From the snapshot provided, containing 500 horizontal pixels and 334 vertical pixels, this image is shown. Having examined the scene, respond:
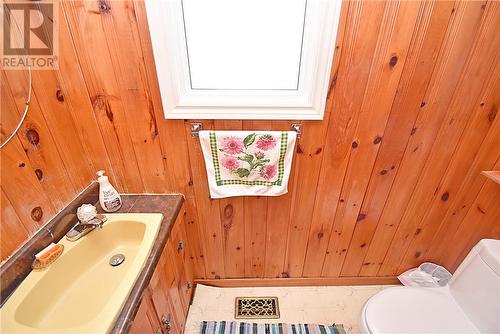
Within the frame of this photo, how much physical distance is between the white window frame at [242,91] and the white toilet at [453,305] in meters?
0.91

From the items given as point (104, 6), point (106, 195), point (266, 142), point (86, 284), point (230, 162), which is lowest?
point (86, 284)

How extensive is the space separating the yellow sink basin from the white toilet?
3.27ft

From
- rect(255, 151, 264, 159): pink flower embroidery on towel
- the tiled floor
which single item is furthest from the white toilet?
rect(255, 151, 264, 159): pink flower embroidery on towel

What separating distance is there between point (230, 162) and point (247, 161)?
0.26 feet

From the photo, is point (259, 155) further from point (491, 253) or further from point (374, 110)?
point (491, 253)

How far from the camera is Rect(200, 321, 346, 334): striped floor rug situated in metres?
1.36

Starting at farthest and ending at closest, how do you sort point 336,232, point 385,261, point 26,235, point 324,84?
1. point 385,261
2. point 336,232
3. point 324,84
4. point 26,235

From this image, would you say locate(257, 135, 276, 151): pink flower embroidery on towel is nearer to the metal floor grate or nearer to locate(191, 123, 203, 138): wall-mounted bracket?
locate(191, 123, 203, 138): wall-mounted bracket

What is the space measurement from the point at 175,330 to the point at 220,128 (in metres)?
1.00

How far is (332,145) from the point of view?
1117 millimetres

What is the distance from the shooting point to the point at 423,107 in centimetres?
103

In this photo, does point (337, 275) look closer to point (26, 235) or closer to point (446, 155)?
point (446, 155)

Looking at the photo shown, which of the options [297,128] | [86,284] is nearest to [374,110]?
[297,128]

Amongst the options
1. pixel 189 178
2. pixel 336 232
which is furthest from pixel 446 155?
pixel 189 178
